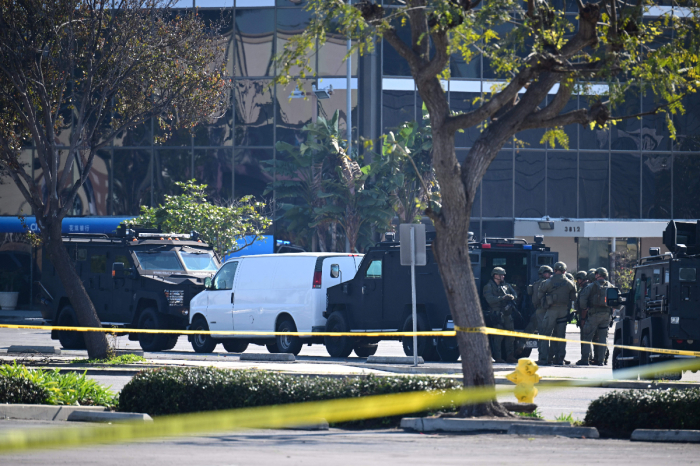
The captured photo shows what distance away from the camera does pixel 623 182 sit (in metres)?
40.2

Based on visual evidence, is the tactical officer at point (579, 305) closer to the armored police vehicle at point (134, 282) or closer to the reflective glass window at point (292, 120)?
the armored police vehicle at point (134, 282)

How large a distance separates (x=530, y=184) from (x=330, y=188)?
31.9 ft

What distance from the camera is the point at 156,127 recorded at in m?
39.2

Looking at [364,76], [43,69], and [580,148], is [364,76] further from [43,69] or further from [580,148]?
[43,69]

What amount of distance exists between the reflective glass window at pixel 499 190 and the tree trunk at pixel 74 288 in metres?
24.6

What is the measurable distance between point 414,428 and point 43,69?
10675 millimetres

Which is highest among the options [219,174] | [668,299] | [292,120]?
[292,120]

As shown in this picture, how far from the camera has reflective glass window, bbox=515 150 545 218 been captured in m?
39.7

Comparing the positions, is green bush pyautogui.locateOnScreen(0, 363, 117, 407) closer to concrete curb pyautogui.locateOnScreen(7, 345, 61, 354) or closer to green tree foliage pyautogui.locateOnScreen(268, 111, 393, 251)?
concrete curb pyautogui.locateOnScreen(7, 345, 61, 354)

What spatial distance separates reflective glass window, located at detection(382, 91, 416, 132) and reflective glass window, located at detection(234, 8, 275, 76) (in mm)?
4774

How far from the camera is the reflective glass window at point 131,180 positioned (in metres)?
39.7

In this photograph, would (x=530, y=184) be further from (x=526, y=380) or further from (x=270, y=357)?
(x=526, y=380)

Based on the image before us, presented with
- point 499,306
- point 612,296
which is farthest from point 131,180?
point 612,296

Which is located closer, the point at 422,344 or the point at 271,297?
the point at 422,344
